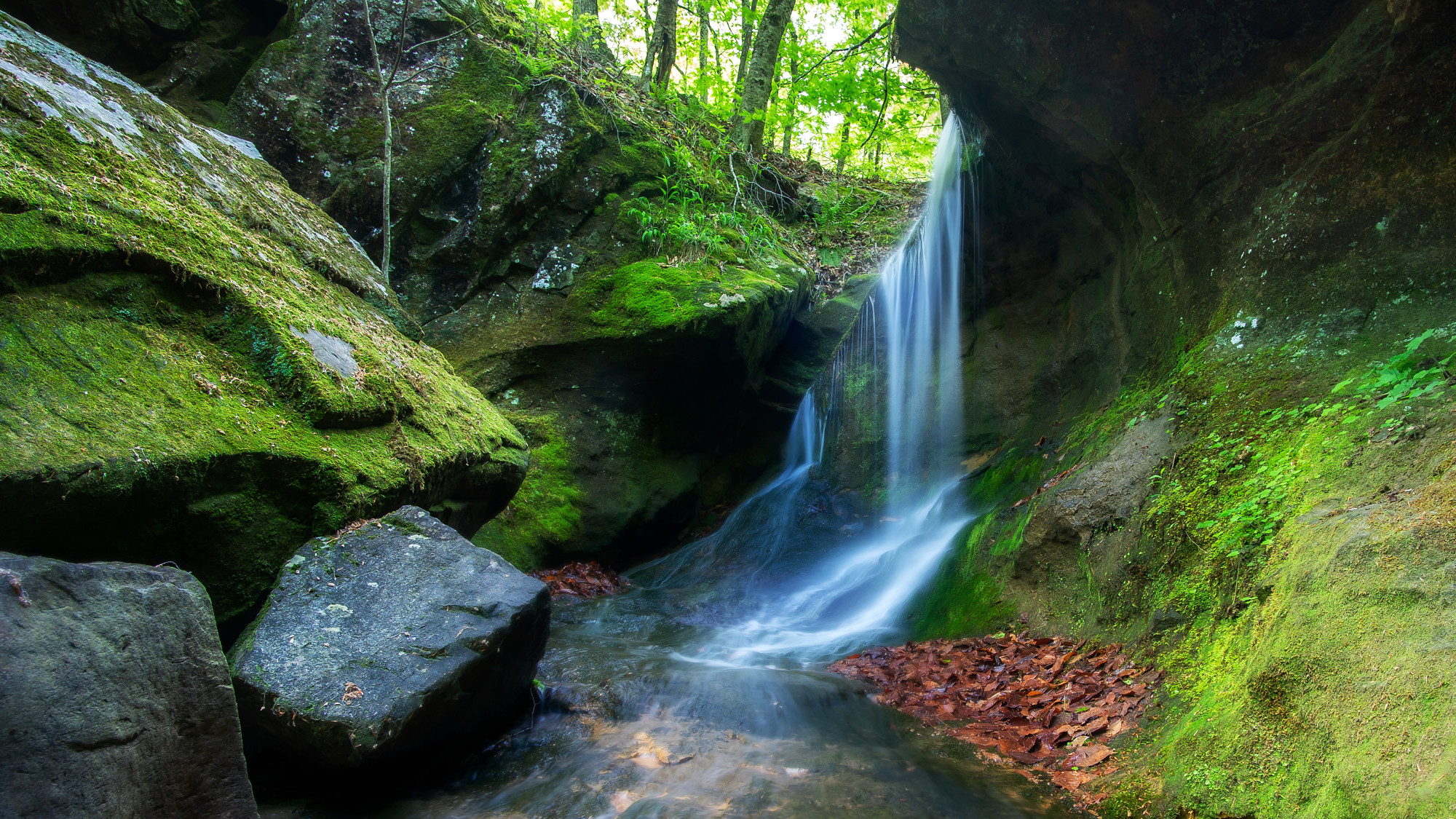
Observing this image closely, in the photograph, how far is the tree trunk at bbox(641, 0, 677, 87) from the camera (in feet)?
36.9

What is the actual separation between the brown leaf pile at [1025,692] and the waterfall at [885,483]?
119 centimetres

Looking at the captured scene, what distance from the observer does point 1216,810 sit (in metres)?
2.62

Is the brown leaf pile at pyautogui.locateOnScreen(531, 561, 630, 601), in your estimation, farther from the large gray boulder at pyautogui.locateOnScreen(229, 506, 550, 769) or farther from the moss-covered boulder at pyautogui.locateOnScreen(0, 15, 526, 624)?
the large gray boulder at pyautogui.locateOnScreen(229, 506, 550, 769)

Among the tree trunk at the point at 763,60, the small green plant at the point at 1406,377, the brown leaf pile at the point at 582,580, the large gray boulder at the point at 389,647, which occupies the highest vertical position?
the tree trunk at the point at 763,60

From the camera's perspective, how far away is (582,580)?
783 centimetres

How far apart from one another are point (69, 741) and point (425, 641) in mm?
1499

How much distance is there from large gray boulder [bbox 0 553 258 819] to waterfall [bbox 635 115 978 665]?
462 centimetres

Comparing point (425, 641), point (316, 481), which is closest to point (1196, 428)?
point (425, 641)

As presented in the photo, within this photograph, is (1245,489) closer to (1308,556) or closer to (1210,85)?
(1308,556)

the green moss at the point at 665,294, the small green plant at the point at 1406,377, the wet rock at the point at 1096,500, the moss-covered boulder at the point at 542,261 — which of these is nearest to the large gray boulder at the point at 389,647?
the wet rock at the point at 1096,500

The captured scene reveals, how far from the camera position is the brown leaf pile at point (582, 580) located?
24.5 feet

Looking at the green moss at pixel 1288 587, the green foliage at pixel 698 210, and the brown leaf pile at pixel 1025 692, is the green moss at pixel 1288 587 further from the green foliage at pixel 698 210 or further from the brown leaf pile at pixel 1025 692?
the green foliage at pixel 698 210

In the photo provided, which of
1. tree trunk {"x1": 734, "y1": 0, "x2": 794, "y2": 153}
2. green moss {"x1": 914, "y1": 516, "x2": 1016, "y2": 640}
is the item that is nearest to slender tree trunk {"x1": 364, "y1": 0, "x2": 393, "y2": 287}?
tree trunk {"x1": 734, "y1": 0, "x2": 794, "y2": 153}

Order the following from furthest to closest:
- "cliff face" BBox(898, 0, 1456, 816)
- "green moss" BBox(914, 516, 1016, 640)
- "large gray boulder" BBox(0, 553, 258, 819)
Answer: "green moss" BBox(914, 516, 1016, 640)
"cliff face" BBox(898, 0, 1456, 816)
"large gray boulder" BBox(0, 553, 258, 819)
